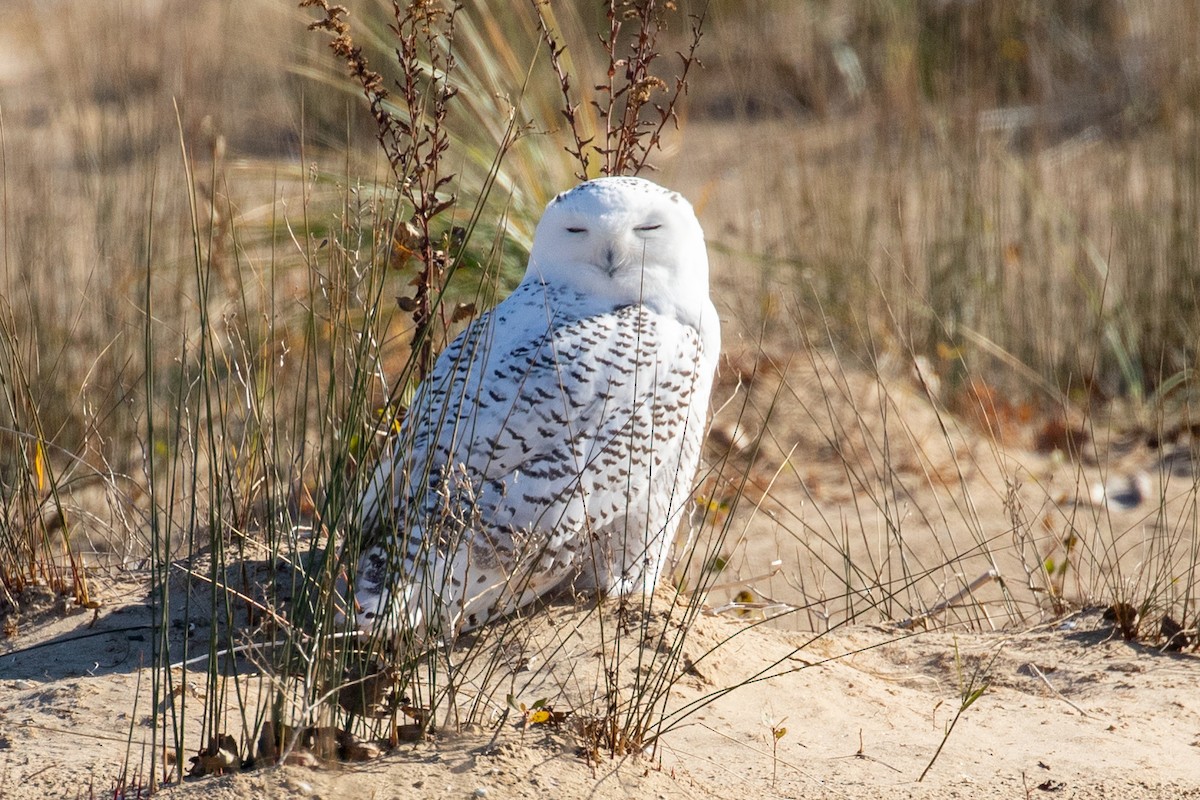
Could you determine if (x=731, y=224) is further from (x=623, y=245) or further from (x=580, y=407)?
(x=580, y=407)

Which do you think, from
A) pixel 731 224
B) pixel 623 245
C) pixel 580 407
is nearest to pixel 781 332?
pixel 731 224

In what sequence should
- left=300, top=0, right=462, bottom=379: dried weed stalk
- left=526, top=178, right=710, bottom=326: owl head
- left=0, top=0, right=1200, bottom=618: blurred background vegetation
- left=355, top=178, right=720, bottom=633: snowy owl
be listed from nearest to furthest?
left=300, top=0, right=462, bottom=379: dried weed stalk → left=355, top=178, right=720, bottom=633: snowy owl → left=526, top=178, right=710, bottom=326: owl head → left=0, top=0, right=1200, bottom=618: blurred background vegetation

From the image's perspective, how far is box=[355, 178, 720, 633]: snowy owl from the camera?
10.1 feet

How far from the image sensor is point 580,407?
3.18 m

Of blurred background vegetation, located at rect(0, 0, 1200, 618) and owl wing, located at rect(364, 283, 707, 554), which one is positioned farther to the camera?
blurred background vegetation, located at rect(0, 0, 1200, 618)

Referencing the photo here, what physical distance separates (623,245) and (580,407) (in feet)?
1.44

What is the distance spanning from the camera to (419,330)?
319 centimetres

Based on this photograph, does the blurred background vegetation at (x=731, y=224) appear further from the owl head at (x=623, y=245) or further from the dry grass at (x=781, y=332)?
the owl head at (x=623, y=245)

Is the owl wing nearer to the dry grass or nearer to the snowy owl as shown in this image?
the snowy owl

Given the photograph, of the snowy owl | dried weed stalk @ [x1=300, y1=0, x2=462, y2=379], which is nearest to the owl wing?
the snowy owl

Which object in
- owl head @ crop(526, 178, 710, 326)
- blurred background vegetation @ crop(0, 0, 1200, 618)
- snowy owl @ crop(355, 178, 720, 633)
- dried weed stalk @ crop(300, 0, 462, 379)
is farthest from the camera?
blurred background vegetation @ crop(0, 0, 1200, 618)

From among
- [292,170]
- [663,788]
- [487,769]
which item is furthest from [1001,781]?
[292,170]

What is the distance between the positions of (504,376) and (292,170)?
1.88 m

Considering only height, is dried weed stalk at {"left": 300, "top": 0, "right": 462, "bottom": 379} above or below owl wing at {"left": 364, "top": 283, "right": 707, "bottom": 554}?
above
